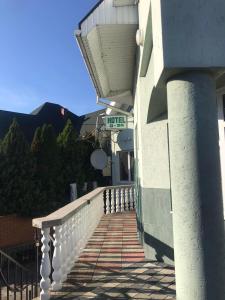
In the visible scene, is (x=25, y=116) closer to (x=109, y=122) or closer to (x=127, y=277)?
(x=109, y=122)

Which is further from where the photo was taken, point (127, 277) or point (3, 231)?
point (3, 231)

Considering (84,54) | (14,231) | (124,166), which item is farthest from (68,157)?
(84,54)

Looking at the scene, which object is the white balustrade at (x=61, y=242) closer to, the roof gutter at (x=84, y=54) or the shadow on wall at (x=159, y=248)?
the shadow on wall at (x=159, y=248)

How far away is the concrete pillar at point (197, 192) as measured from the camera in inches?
107

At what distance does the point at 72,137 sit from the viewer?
15641mm

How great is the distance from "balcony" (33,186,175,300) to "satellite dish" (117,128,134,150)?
761 centimetres

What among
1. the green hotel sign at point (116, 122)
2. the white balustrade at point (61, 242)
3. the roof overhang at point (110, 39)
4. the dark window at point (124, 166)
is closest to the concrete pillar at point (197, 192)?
the white balustrade at point (61, 242)

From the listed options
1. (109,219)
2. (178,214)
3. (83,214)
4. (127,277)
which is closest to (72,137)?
(109,219)

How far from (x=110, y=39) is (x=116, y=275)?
13.9ft

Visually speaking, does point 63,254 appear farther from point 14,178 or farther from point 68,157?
point 68,157

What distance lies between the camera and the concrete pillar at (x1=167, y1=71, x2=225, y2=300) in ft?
8.95

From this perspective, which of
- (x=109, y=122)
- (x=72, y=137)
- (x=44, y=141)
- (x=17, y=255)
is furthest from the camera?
(x=72, y=137)

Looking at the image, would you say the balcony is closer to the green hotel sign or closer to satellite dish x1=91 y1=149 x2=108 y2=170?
the green hotel sign

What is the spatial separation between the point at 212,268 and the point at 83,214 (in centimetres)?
365
